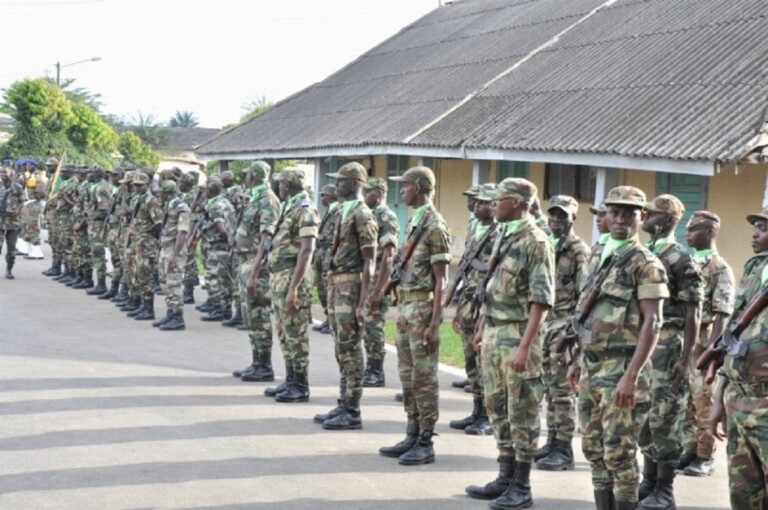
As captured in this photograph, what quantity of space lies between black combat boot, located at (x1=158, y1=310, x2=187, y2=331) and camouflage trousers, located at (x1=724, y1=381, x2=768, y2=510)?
9794 millimetres

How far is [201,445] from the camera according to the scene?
8117mm

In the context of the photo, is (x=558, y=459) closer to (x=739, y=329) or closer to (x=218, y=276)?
(x=739, y=329)

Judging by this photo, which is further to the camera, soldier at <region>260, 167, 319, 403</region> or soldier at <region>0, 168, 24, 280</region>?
soldier at <region>0, 168, 24, 280</region>

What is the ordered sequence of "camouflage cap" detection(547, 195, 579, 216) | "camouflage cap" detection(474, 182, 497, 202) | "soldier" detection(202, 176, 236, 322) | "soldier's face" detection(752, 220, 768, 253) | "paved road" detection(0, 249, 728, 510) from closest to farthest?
"soldier's face" detection(752, 220, 768, 253) < "paved road" detection(0, 249, 728, 510) < "camouflage cap" detection(547, 195, 579, 216) < "camouflage cap" detection(474, 182, 497, 202) < "soldier" detection(202, 176, 236, 322)

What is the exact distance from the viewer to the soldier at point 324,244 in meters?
10.1

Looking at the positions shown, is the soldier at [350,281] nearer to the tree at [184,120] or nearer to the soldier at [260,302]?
the soldier at [260,302]

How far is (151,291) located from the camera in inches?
584

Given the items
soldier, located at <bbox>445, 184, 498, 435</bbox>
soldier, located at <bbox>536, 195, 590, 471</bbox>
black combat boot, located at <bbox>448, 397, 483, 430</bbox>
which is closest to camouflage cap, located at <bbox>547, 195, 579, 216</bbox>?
soldier, located at <bbox>536, 195, 590, 471</bbox>

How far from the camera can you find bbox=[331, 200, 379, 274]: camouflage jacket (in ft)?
28.8

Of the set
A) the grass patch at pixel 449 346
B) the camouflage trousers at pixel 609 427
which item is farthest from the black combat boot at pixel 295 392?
the camouflage trousers at pixel 609 427

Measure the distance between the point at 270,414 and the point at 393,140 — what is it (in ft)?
40.3

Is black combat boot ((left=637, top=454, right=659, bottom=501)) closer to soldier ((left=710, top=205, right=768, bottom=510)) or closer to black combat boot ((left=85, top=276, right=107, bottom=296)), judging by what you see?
soldier ((left=710, top=205, right=768, bottom=510))

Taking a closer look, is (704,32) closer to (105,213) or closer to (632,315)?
(105,213)

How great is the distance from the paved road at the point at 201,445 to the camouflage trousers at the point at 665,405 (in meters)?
0.43
